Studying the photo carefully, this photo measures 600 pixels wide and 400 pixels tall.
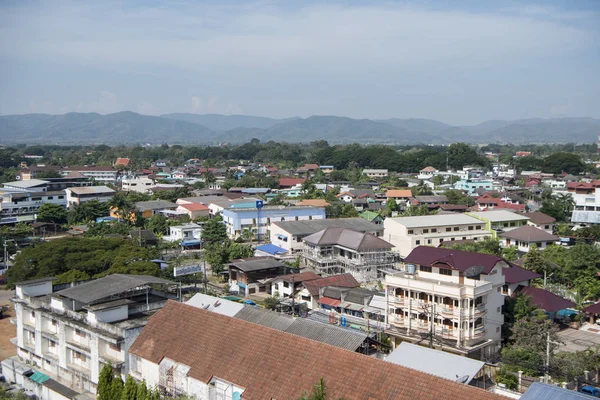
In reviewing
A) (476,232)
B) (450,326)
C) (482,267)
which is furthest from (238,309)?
(476,232)

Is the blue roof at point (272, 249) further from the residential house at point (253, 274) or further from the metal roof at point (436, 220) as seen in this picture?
the metal roof at point (436, 220)

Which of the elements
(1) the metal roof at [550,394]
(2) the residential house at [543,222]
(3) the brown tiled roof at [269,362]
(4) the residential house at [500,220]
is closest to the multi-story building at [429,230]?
(4) the residential house at [500,220]

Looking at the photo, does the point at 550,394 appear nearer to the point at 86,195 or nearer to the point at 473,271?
the point at 473,271

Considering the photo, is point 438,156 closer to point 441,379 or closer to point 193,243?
point 193,243

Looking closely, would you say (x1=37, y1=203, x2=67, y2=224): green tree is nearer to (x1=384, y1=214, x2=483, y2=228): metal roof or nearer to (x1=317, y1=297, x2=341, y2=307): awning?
(x1=384, y1=214, x2=483, y2=228): metal roof

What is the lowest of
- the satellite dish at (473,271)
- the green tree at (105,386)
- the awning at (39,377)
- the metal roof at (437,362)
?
the awning at (39,377)

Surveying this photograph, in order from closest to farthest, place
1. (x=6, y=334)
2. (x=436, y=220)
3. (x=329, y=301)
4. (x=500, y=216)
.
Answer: (x=6, y=334), (x=329, y=301), (x=436, y=220), (x=500, y=216)

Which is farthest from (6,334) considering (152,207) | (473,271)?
(152,207)
